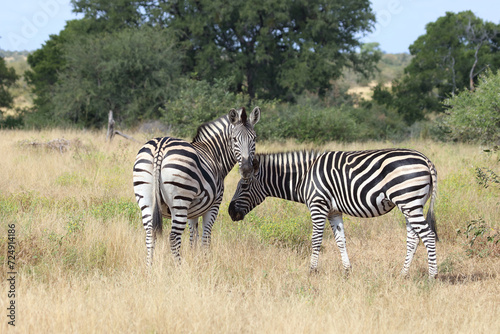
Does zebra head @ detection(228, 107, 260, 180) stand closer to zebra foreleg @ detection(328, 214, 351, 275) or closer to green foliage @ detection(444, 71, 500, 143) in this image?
zebra foreleg @ detection(328, 214, 351, 275)

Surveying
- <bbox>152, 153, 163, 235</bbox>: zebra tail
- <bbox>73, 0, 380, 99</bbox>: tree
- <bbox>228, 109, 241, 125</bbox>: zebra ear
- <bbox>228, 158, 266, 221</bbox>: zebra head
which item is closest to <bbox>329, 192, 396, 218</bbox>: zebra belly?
<bbox>228, 158, 266, 221</bbox>: zebra head

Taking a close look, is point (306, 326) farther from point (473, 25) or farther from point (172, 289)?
point (473, 25)

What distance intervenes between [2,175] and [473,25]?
106ft

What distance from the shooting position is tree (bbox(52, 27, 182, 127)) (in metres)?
22.4

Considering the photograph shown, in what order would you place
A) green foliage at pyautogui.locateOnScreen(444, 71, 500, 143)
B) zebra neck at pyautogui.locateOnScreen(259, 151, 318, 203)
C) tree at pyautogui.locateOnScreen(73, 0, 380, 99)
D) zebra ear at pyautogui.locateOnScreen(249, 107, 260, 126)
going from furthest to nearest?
1. tree at pyautogui.locateOnScreen(73, 0, 380, 99)
2. green foliage at pyautogui.locateOnScreen(444, 71, 500, 143)
3. zebra neck at pyautogui.locateOnScreen(259, 151, 318, 203)
4. zebra ear at pyautogui.locateOnScreen(249, 107, 260, 126)

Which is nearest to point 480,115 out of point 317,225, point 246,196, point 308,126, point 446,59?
point 308,126

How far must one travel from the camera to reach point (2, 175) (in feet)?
30.5

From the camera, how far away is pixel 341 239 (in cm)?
571

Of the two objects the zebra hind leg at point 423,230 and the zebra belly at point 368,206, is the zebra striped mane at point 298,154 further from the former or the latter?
the zebra hind leg at point 423,230

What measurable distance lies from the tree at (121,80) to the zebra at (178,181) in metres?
17.3

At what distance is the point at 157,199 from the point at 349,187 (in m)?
2.39

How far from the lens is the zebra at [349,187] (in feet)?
16.9

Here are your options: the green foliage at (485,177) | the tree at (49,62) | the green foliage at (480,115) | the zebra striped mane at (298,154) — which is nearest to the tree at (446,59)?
the green foliage at (480,115)

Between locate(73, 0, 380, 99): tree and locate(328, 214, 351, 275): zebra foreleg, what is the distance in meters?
20.6
